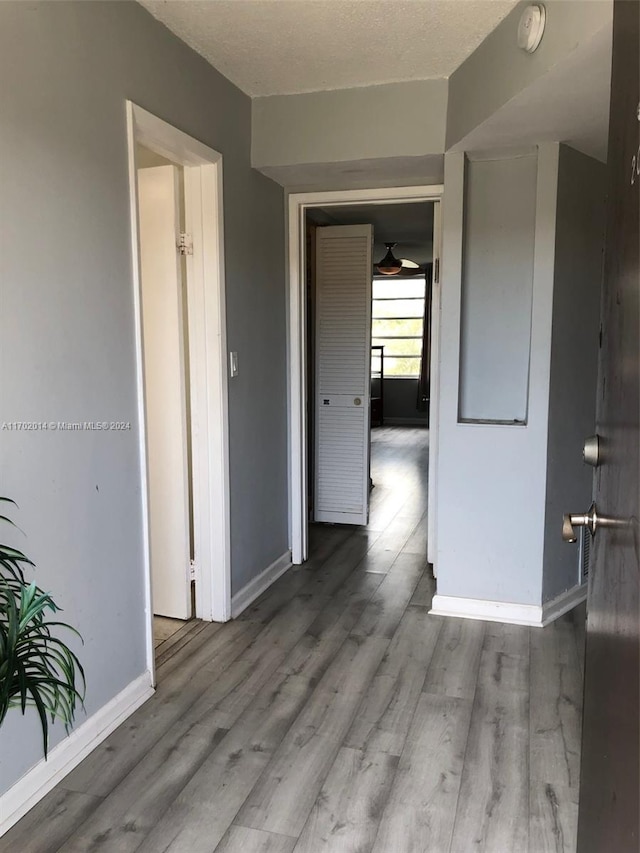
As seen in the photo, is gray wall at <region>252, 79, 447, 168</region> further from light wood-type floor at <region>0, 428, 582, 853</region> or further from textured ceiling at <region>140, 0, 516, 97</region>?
light wood-type floor at <region>0, 428, 582, 853</region>

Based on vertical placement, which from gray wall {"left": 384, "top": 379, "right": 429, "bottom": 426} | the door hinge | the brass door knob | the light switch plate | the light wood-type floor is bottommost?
the light wood-type floor

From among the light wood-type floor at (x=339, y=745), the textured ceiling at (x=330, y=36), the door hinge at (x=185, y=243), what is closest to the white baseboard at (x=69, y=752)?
the light wood-type floor at (x=339, y=745)

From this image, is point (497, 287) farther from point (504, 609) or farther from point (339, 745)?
point (339, 745)

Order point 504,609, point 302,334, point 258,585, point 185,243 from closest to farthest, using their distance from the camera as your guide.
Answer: point 185,243 → point 504,609 → point 258,585 → point 302,334

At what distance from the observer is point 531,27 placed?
1968 mm

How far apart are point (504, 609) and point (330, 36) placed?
249 centimetres

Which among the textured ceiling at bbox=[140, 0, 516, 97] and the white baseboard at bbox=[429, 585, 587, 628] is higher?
the textured ceiling at bbox=[140, 0, 516, 97]

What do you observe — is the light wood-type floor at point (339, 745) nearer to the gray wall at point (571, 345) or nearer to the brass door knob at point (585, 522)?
the gray wall at point (571, 345)

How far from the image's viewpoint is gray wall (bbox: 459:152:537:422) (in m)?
2.84

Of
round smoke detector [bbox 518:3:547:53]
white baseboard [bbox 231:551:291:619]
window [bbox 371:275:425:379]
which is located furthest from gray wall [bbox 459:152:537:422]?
window [bbox 371:275:425:379]

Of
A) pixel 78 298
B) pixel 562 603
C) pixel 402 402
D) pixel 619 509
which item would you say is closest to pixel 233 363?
pixel 78 298

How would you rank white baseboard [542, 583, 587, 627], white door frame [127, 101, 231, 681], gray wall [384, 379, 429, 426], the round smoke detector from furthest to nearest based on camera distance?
gray wall [384, 379, 429, 426]
white baseboard [542, 583, 587, 627]
white door frame [127, 101, 231, 681]
the round smoke detector

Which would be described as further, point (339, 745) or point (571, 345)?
point (571, 345)

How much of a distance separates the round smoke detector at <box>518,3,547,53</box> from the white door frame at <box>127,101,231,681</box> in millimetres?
1236
